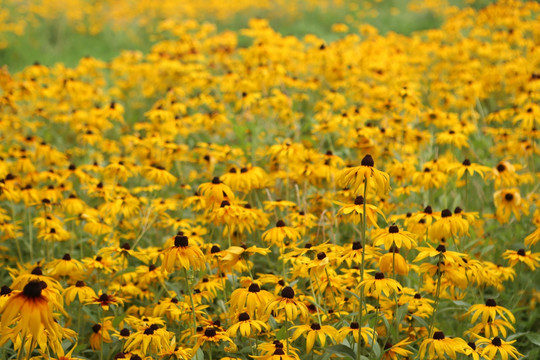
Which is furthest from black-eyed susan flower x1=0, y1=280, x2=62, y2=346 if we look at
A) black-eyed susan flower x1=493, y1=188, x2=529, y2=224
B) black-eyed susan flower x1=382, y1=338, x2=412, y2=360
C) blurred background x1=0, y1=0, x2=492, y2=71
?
blurred background x1=0, y1=0, x2=492, y2=71

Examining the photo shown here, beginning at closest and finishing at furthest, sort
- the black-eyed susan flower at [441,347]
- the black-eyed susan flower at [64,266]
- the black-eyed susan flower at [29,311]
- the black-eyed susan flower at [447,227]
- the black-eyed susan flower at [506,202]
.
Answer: the black-eyed susan flower at [29,311] < the black-eyed susan flower at [441,347] < the black-eyed susan flower at [447,227] < the black-eyed susan flower at [64,266] < the black-eyed susan flower at [506,202]

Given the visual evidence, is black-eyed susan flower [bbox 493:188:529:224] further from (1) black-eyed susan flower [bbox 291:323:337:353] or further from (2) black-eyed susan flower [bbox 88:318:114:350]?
(2) black-eyed susan flower [bbox 88:318:114:350]

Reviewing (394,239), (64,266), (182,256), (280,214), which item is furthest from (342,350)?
(280,214)

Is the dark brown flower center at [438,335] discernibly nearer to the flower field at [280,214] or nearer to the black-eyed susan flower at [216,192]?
the flower field at [280,214]

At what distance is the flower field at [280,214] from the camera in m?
2.66

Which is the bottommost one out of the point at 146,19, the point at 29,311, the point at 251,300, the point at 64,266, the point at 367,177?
the point at 64,266

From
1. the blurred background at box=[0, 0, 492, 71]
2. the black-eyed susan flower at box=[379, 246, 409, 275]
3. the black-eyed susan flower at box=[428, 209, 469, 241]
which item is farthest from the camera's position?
the blurred background at box=[0, 0, 492, 71]

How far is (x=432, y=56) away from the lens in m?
9.45

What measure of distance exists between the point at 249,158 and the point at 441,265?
9.39 feet

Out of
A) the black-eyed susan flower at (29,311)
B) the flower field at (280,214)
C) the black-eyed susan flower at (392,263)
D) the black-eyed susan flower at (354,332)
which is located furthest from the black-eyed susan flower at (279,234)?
the black-eyed susan flower at (29,311)

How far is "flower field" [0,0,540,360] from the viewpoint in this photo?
266 centimetres

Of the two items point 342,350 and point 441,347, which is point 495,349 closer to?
point 441,347

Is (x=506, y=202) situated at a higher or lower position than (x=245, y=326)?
higher

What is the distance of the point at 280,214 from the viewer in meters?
4.31
